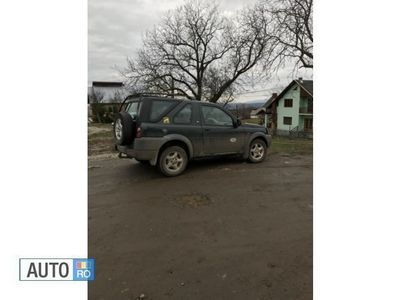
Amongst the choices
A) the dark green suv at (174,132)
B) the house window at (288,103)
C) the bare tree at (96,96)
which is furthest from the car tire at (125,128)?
the bare tree at (96,96)

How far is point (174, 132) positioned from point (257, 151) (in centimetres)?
247

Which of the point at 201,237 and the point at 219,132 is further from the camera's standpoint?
the point at 219,132

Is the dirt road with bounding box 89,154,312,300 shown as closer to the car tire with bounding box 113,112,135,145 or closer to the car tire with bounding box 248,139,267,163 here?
the car tire with bounding box 113,112,135,145

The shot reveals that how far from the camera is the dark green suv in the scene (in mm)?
4707

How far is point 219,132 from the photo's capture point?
5.61m

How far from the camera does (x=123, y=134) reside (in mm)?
4691

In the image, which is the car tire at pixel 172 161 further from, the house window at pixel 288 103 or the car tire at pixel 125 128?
the house window at pixel 288 103

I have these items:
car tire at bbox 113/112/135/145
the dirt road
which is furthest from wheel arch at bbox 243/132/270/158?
car tire at bbox 113/112/135/145

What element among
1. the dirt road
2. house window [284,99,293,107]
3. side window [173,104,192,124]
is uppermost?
house window [284,99,293,107]

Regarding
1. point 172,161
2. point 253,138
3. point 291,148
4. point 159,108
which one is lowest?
point 172,161

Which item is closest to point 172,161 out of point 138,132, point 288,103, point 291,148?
point 138,132

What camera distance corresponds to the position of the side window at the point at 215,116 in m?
5.50

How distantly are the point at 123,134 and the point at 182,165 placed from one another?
4.44 feet

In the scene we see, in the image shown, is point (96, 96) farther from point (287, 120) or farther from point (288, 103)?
point (287, 120)
